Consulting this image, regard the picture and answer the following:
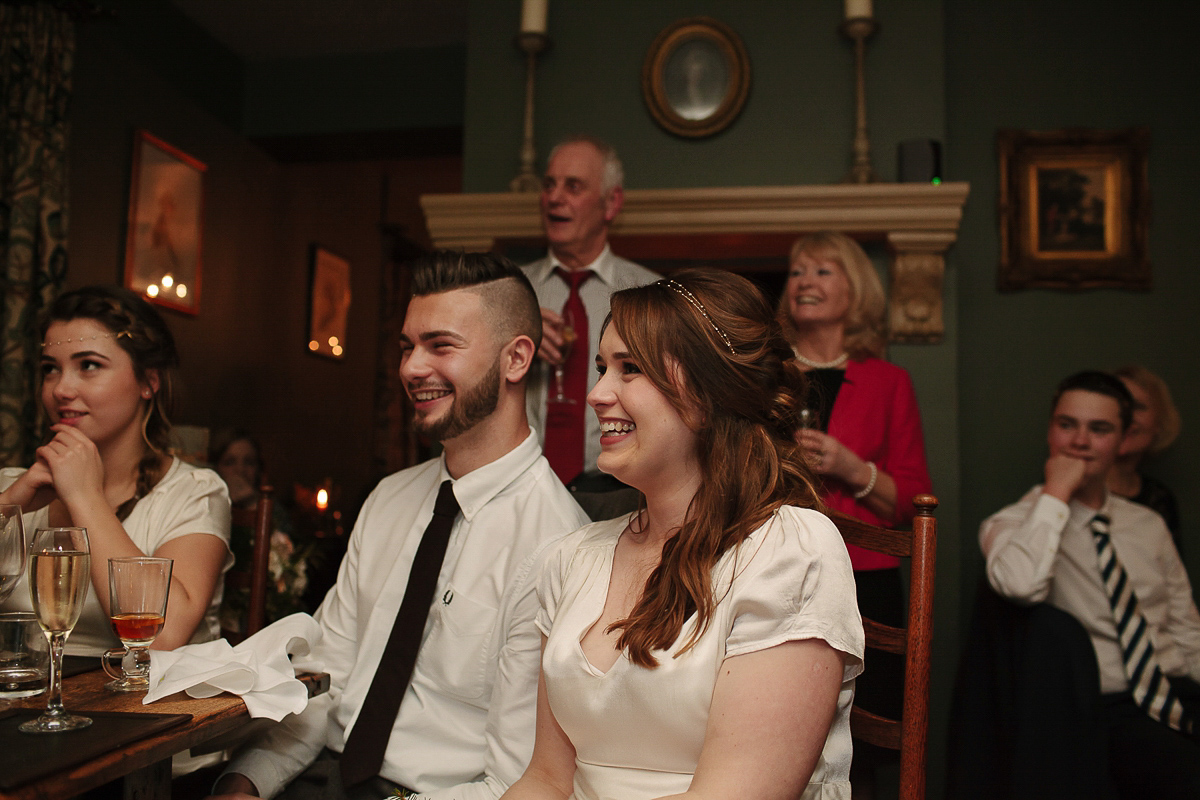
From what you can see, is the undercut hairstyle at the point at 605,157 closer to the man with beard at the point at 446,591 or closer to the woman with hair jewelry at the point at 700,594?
the man with beard at the point at 446,591

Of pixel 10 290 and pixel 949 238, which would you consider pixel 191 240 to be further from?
pixel 949 238

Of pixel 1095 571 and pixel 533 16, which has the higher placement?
pixel 533 16

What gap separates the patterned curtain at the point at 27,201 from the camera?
3227 mm

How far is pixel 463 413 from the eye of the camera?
1.68 metres

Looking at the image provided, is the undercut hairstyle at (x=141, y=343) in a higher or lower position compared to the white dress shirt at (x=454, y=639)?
higher

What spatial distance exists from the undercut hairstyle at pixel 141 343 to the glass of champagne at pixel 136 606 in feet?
1.90

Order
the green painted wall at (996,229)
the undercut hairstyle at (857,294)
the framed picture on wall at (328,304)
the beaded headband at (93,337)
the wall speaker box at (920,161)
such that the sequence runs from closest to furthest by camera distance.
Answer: the beaded headband at (93,337) → the undercut hairstyle at (857,294) → the wall speaker box at (920,161) → the green painted wall at (996,229) → the framed picture on wall at (328,304)

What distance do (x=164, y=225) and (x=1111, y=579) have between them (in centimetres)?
416

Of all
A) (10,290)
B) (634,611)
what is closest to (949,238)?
Answer: (634,611)

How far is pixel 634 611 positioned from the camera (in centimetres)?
122

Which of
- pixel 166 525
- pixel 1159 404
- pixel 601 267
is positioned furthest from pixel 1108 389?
pixel 166 525

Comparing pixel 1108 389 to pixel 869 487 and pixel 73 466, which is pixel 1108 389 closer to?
pixel 869 487

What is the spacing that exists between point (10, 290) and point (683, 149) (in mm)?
2488

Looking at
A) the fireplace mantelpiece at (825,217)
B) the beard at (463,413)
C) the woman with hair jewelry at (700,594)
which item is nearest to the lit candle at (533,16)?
the fireplace mantelpiece at (825,217)
